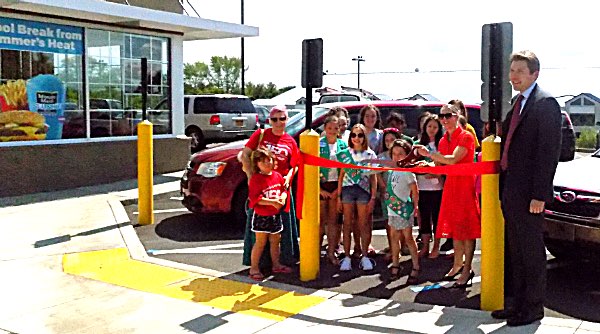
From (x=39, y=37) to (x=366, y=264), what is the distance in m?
8.64

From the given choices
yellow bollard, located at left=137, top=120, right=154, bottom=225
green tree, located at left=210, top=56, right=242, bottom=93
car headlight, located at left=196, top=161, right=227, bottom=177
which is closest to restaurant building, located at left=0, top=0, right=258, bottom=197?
yellow bollard, located at left=137, top=120, right=154, bottom=225

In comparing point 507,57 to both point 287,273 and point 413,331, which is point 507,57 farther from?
point 287,273

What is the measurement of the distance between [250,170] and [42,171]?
723 centimetres

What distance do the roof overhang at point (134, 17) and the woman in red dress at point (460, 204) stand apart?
8032mm

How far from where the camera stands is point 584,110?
32062mm

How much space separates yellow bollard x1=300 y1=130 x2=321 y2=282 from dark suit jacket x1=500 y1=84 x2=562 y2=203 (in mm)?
1971

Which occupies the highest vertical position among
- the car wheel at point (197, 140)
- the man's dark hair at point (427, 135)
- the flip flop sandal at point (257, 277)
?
the man's dark hair at point (427, 135)

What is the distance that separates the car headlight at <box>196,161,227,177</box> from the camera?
873 cm

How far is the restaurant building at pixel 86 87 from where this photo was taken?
1203cm

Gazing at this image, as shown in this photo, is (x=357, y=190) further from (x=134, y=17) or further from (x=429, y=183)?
(x=134, y=17)

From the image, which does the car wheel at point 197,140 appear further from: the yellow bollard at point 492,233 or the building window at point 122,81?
the yellow bollard at point 492,233

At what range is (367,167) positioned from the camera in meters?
6.34

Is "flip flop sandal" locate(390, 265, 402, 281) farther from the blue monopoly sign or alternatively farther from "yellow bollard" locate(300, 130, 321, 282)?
the blue monopoly sign

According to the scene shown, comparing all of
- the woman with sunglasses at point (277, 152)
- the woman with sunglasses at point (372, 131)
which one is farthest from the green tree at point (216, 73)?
the woman with sunglasses at point (277, 152)
